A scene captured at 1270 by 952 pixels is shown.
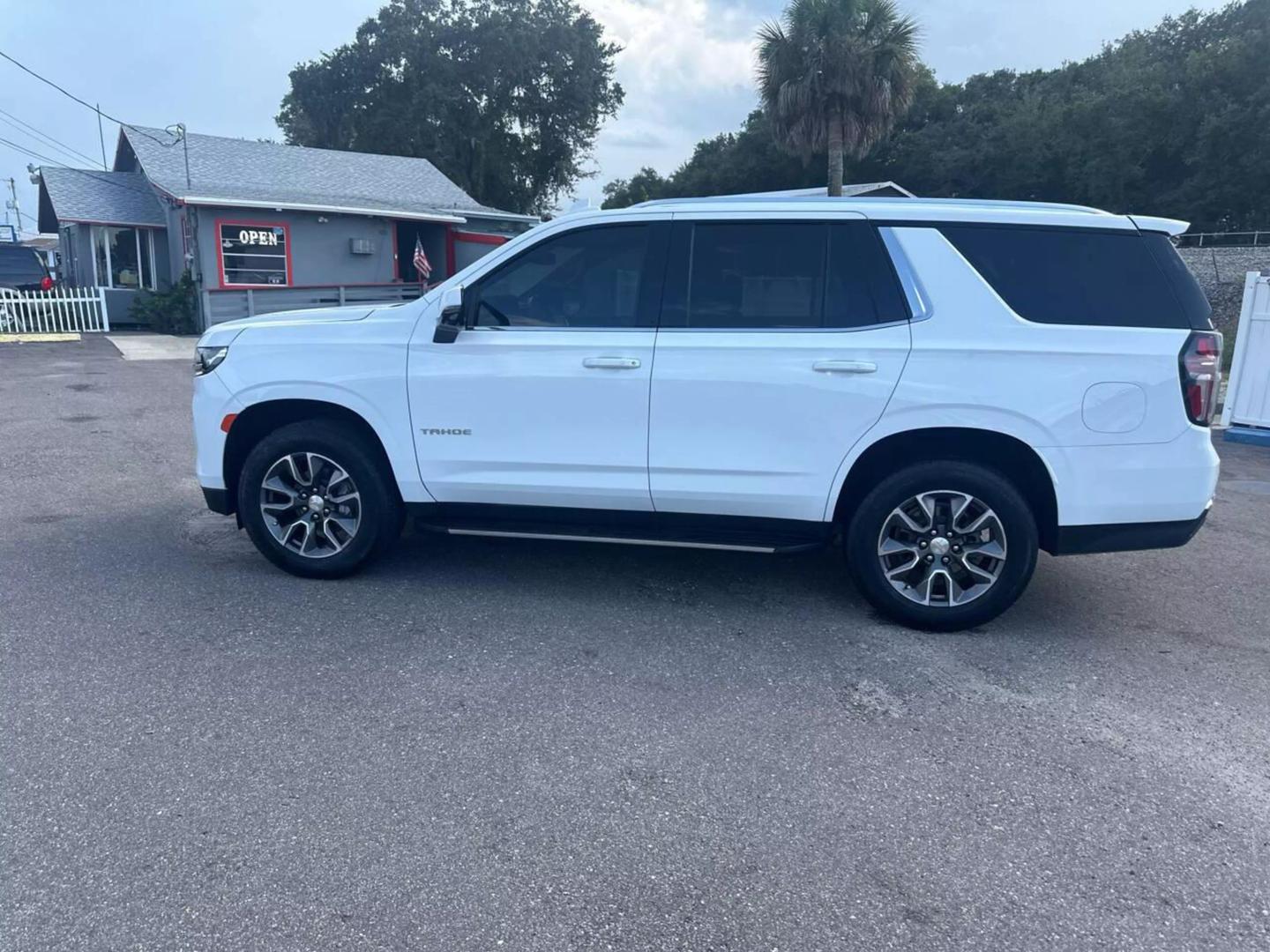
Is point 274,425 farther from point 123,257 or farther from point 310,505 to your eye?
point 123,257

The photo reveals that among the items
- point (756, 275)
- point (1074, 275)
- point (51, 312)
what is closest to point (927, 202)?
point (1074, 275)

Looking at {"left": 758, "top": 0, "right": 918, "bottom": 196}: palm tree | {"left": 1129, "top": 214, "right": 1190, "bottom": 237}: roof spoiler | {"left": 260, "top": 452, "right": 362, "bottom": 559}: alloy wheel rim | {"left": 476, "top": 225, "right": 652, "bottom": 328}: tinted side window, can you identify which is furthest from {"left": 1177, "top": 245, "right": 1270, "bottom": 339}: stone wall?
{"left": 260, "top": 452, "right": 362, "bottom": 559}: alloy wheel rim

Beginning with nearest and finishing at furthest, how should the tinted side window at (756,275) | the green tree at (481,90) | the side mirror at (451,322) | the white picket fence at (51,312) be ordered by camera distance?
the tinted side window at (756,275), the side mirror at (451,322), the white picket fence at (51,312), the green tree at (481,90)

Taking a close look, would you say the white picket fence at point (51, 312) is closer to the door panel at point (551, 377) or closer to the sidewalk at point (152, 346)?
the sidewalk at point (152, 346)

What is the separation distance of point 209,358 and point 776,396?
3121mm

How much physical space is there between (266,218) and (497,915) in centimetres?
2264

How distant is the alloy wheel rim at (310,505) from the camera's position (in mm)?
5281

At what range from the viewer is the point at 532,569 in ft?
18.8

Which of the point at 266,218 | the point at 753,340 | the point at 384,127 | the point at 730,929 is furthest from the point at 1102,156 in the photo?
the point at 730,929

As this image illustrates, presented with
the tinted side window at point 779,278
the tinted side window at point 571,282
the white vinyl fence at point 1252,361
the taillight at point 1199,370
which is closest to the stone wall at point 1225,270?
the white vinyl fence at point 1252,361

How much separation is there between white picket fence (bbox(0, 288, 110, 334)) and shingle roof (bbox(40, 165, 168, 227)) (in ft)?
6.92

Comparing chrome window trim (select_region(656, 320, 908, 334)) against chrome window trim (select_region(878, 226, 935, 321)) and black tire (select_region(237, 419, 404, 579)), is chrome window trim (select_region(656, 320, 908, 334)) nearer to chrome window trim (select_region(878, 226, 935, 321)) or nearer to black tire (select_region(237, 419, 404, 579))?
chrome window trim (select_region(878, 226, 935, 321))

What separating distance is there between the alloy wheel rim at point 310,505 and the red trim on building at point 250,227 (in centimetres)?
1862

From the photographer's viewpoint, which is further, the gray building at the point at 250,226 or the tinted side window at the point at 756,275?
the gray building at the point at 250,226
